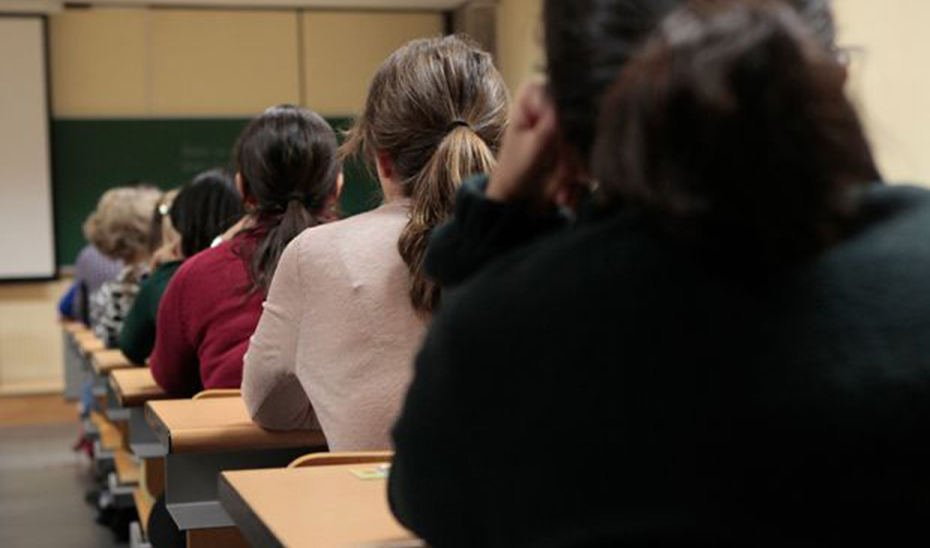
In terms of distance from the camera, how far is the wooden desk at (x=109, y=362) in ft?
14.5

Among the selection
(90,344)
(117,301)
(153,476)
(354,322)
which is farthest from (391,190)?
(90,344)

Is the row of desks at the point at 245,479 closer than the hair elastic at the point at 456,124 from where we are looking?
Yes

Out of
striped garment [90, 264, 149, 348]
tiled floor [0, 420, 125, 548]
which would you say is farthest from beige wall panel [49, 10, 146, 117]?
striped garment [90, 264, 149, 348]

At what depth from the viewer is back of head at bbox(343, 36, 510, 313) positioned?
2227 mm

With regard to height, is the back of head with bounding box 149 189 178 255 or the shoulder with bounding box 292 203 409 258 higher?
the shoulder with bounding box 292 203 409 258

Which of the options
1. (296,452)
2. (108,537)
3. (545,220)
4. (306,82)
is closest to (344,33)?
(306,82)

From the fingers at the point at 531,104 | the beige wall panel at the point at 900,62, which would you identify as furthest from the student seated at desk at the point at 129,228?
the fingers at the point at 531,104

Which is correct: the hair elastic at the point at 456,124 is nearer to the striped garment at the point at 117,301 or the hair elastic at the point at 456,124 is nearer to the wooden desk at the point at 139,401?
the wooden desk at the point at 139,401

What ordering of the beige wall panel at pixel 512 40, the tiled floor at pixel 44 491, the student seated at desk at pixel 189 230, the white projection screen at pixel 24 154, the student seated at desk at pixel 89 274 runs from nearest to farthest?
the student seated at desk at pixel 189 230 < the tiled floor at pixel 44 491 < the student seated at desk at pixel 89 274 < the beige wall panel at pixel 512 40 < the white projection screen at pixel 24 154

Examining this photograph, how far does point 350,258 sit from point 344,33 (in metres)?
8.38

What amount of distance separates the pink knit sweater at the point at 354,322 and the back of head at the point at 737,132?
1.29m

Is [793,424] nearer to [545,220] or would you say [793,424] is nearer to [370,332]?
[545,220]

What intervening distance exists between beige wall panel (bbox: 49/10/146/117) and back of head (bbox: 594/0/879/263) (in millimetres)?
9473

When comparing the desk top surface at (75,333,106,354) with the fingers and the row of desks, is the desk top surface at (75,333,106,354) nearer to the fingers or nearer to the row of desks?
the row of desks
